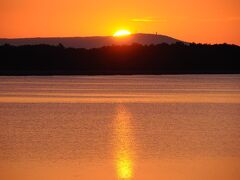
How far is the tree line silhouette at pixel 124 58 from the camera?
164 meters

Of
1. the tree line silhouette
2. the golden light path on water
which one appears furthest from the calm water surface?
the tree line silhouette

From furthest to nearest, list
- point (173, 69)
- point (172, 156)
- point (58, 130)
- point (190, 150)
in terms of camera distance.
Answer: point (173, 69), point (58, 130), point (190, 150), point (172, 156)

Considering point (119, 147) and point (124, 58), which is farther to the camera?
point (124, 58)

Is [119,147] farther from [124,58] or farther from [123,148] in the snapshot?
[124,58]

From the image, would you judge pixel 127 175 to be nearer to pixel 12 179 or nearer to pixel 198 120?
pixel 12 179

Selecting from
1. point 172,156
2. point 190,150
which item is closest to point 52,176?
point 172,156

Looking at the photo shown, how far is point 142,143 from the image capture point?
25.1m

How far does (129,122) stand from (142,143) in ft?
32.8

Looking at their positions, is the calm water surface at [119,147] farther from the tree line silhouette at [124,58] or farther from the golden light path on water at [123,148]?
the tree line silhouette at [124,58]

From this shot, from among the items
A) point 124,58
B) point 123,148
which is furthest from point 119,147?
point 124,58

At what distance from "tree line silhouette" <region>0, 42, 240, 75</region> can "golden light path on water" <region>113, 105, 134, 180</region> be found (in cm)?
12760

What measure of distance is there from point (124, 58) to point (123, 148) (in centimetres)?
14431

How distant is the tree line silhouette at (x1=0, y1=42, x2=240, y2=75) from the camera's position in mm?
164250

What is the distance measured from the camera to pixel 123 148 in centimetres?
2383
